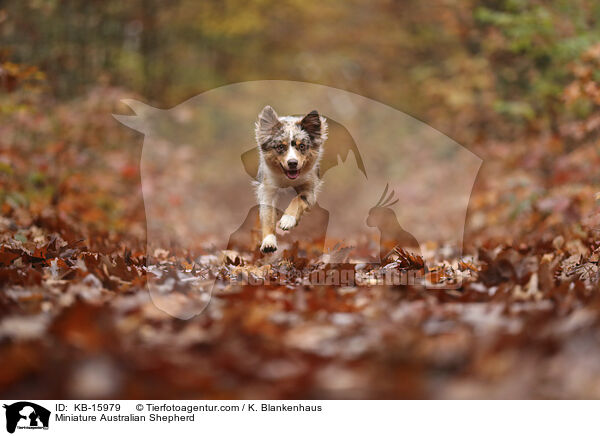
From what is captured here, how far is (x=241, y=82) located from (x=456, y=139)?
681 centimetres

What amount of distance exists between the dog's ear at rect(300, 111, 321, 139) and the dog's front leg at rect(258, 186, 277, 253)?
69 centimetres

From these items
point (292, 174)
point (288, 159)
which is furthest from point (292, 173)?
point (288, 159)

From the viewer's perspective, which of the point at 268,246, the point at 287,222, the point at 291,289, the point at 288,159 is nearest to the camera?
the point at 291,289

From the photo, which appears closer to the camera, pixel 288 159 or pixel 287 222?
pixel 287 222

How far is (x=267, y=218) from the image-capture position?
5.10m

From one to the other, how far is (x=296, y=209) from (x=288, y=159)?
1.52 ft

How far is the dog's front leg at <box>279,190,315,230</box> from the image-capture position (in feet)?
15.8

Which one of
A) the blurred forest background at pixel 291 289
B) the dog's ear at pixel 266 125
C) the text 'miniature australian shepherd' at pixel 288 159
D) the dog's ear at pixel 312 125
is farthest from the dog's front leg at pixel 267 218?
the dog's ear at pixel 312 125

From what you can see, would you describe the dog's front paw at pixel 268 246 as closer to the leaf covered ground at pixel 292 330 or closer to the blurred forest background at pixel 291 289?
the leaf covered ground at pixel 292 330

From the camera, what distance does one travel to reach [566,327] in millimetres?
2277

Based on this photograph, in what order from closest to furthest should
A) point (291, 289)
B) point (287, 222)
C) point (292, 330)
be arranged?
point (292, 330), point (291, 289), point (287, 222)

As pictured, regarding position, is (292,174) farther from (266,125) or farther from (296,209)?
(266,125)

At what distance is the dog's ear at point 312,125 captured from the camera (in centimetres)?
524

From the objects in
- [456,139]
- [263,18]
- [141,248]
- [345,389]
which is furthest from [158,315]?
[263,18]
